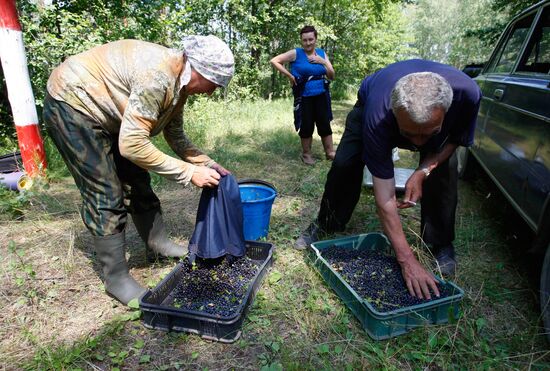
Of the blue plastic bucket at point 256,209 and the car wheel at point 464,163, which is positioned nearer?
the blue plastic bucket at point 256,209

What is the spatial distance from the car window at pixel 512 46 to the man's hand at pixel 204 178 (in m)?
2.64

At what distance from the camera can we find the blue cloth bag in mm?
2059

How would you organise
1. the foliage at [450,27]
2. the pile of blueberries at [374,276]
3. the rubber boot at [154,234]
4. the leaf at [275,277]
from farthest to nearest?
the foliage at [450,27] < the rubber boot at [154,234] < the leaf at [275,277] < the pile of blueberries at [374,276]

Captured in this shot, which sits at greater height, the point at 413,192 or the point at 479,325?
the point at 413,192

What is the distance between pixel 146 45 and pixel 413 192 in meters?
1.72

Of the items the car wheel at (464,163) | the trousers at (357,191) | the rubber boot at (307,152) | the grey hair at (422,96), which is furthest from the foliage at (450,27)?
the grey hair at (422,96)

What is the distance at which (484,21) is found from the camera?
30.4 meters

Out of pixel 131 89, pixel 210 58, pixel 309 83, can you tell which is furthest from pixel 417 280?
pixel 309 83

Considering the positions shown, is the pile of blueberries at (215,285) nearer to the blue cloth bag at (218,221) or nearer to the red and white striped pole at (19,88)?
the blue cloth bag at (218,221)

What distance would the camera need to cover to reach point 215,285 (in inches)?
80.0

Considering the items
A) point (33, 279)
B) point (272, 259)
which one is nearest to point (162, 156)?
point (272, 259)

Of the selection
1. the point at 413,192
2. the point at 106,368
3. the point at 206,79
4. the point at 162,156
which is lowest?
the point at 106,368

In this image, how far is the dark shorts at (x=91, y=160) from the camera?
1.75m

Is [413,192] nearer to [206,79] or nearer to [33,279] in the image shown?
[206,79]
